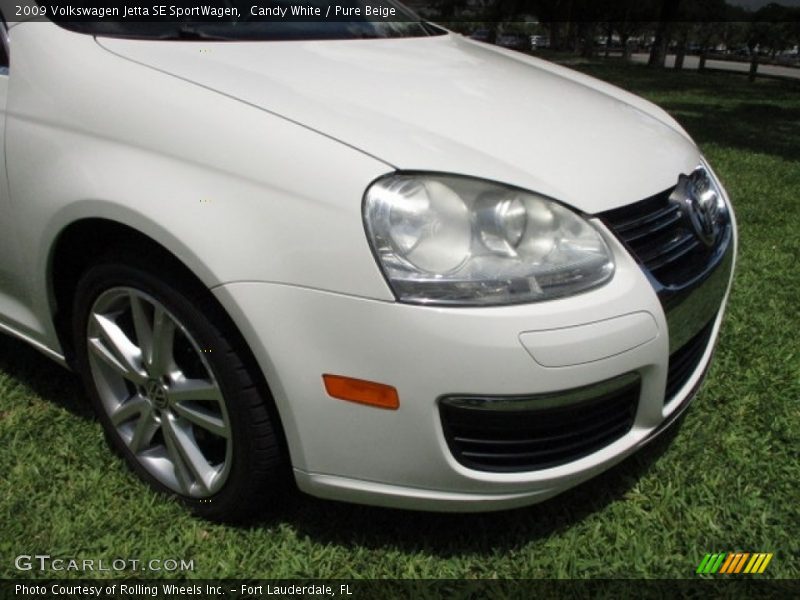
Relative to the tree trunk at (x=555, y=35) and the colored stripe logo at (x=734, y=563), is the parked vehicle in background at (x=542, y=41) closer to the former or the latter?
the tree trunk at (x=555, y=35)

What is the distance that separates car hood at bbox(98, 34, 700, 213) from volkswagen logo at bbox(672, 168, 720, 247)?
0.04 metres

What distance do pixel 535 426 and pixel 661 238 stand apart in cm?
57

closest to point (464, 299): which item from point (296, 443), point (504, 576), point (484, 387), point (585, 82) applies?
point (484, 387)

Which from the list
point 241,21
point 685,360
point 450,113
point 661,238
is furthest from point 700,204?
point 241,21

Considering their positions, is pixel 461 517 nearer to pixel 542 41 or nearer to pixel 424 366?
pixel 424 366

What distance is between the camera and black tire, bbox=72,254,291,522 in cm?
167

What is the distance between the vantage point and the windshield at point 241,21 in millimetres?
2049

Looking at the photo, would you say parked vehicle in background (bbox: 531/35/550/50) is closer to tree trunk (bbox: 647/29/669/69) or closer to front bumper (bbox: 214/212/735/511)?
tree trunk (bbox: 647/29/669/69)

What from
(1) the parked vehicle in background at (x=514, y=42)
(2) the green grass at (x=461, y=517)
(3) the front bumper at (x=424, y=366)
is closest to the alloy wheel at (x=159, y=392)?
(2) the green grass at (x=461, y=517)

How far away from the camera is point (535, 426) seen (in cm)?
161

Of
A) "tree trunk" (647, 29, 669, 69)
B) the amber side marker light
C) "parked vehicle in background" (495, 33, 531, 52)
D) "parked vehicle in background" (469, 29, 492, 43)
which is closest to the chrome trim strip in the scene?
the amber side marker light

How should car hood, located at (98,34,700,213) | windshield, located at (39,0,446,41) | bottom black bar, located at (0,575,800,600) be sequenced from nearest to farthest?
car hood, located at (98,34,700,213) < bottom black bar, located at (0,575,800,600) < windshield, located at (39,0,446,41)

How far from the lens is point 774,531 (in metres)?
1.95

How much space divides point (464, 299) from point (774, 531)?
3.73 ft
